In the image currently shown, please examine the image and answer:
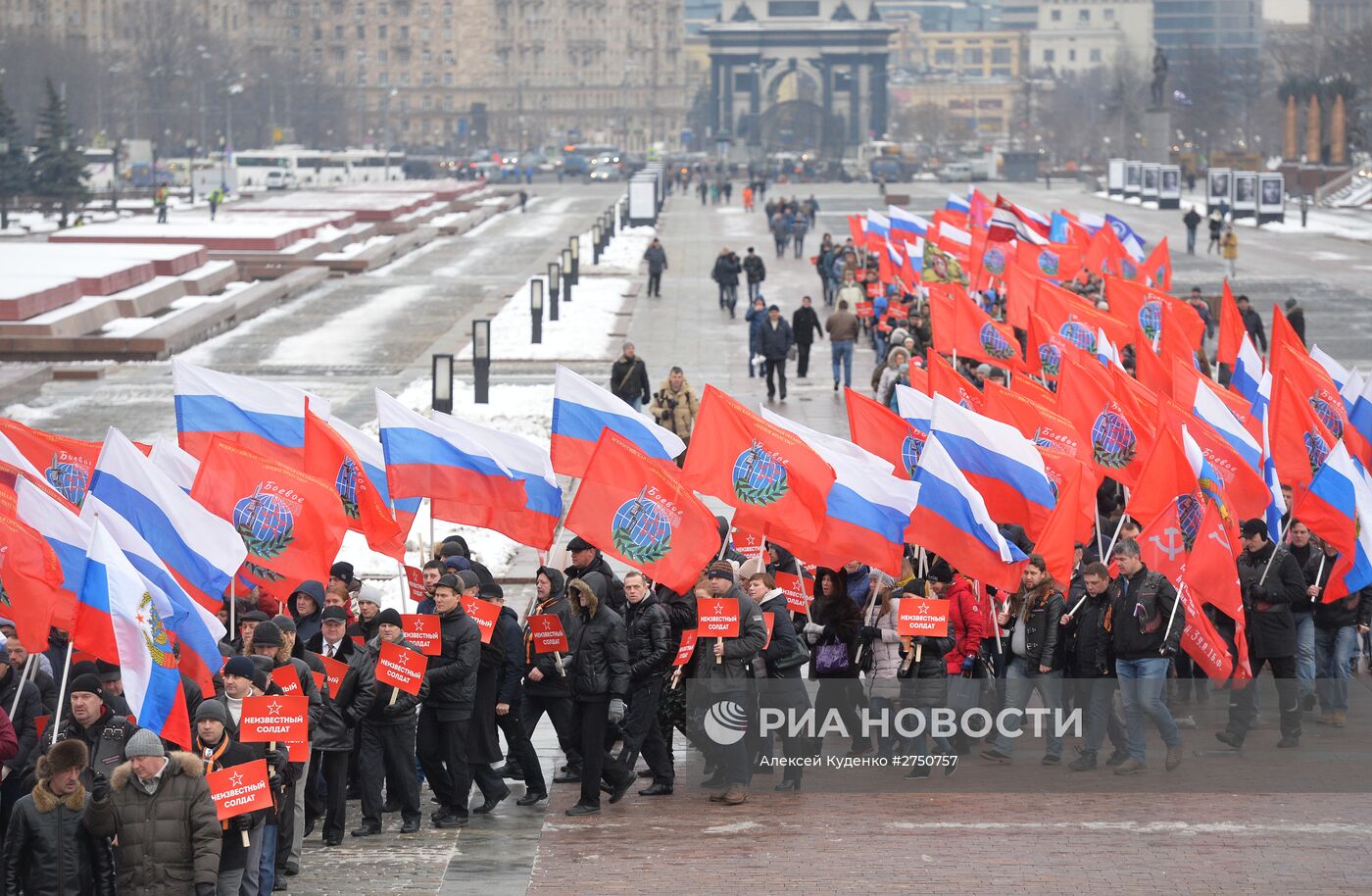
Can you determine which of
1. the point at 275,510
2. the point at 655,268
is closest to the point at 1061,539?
the point at 275,510

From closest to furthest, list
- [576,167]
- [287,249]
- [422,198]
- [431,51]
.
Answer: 1. [287,249]
2. [422,198]
3. [576,167]
4. [431,51]

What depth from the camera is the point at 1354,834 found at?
1047 centimetres

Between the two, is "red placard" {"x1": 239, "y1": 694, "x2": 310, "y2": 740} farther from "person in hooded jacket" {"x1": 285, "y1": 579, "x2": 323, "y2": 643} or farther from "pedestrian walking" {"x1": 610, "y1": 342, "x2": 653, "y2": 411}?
"pedestrian walking" {"x1": 610, "y1": 342, "x2": 653, "y2": 411}

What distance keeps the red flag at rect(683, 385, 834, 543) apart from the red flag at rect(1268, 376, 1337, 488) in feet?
13.5

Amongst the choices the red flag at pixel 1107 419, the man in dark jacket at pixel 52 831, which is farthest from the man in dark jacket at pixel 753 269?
the man in dark jacket at pixel 52 831

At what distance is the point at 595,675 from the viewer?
1112 cm

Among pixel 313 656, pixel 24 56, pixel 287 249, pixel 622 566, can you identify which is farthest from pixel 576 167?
pixel 313 656

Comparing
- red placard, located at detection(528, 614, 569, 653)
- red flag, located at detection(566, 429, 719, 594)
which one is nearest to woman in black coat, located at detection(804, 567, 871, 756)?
red flag, located at detection(566, 429, 719, 594)

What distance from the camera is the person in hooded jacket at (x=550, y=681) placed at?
11.4 meters

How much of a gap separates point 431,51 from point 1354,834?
175 meters

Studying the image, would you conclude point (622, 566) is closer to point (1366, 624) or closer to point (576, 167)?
point (1366, 624)

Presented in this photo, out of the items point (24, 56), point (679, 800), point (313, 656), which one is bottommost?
point (679, 800)

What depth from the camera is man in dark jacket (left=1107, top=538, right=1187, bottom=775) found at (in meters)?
11.5

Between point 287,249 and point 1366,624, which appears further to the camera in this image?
point 287,249
